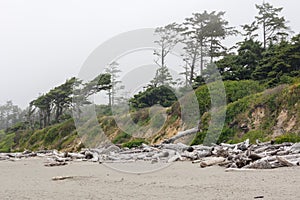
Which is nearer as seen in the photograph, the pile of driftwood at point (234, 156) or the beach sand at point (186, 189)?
the beach sand at point (186, 189)

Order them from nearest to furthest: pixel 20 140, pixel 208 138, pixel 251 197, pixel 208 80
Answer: pixel 251 197 < pixel 208 138 < pixel 208 80 < pixel 20 140

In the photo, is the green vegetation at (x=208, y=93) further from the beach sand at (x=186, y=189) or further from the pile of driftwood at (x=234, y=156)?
the beach sand at (x=186, y=189)

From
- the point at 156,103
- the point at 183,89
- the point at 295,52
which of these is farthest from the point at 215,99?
the point at 156,103

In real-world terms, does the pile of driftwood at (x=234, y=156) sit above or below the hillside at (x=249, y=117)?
below

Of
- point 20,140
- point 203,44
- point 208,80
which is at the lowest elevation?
point 20,140

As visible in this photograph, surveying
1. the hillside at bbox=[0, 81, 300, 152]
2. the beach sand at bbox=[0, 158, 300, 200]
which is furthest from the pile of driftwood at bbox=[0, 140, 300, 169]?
the hillside at bbox=[0, 81, 300, 152]

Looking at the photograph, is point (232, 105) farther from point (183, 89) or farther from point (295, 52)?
point (183, 89)

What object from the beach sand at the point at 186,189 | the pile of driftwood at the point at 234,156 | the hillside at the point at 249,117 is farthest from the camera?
the hillside at the point at 249,117

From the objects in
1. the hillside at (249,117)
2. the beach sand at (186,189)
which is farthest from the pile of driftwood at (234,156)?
the hillside at (249,117)

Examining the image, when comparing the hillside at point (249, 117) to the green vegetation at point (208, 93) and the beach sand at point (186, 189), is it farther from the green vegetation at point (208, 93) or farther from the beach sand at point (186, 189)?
the beach sand at point (186, 189)

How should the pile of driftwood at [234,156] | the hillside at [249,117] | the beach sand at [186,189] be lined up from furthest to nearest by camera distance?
the hillside at [249,117], the pile of driftwood at [234,156], the beach sand at [186,189]

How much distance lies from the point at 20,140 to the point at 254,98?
1604 inches

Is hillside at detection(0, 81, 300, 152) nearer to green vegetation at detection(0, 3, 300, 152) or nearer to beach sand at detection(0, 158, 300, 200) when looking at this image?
green vegetation at detection(0, 3, 300, 152)

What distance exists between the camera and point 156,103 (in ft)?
123
